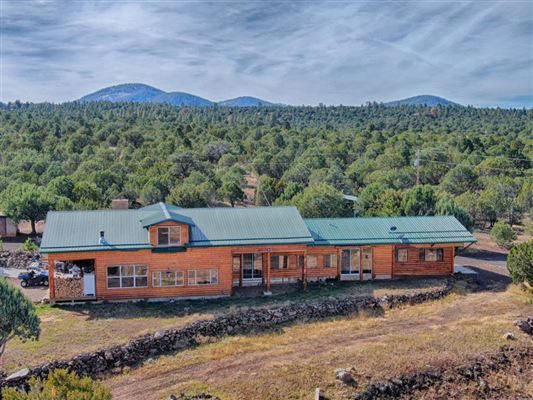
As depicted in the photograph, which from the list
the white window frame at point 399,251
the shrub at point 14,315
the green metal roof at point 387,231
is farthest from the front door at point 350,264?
the shrub at point 14,315

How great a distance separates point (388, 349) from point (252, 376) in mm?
5501

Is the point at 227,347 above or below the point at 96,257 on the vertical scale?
below

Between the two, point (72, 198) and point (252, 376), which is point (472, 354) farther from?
point (72, 198)

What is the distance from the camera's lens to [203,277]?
24625mm

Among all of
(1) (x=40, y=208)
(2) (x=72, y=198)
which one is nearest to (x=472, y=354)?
(1) (x=40, y=208)

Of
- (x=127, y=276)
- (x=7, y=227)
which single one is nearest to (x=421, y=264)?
(x=127, y=276)

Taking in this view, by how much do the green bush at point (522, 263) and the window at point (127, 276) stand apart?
59.4 ft

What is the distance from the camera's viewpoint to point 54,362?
56.6 ft

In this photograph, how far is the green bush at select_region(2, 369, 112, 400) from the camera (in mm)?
10664

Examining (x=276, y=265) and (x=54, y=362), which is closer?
(x=54, y=362)

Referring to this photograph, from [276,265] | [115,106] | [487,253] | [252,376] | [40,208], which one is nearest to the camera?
[252,376]

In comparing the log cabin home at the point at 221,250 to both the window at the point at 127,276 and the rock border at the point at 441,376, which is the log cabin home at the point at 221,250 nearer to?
the window at the point at 127,276

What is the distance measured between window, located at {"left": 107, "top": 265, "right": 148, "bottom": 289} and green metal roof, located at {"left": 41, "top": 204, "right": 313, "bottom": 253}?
1082 millimetres

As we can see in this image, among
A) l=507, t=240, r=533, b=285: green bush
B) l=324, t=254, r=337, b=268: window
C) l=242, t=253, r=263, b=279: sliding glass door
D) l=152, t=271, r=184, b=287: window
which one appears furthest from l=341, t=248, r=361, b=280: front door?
l=152, t=271, r=184, b=287: window
